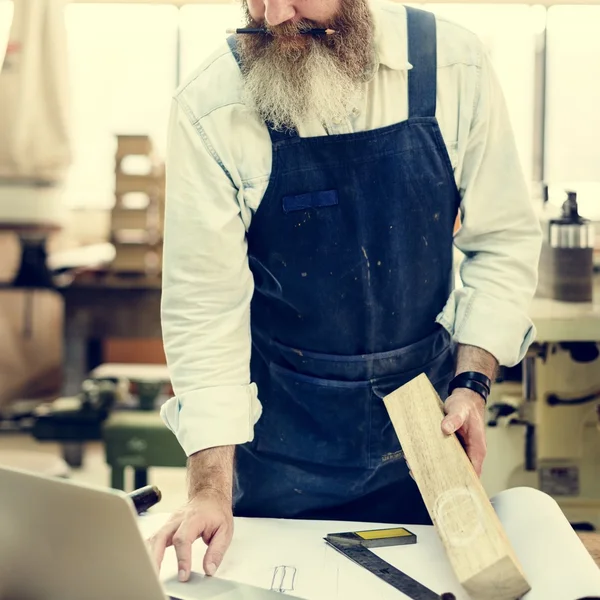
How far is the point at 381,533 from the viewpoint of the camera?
4.00 feet

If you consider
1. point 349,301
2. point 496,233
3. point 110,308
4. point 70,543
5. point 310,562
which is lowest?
point 310,562

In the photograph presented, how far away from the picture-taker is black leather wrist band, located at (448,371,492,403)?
4.50 feet

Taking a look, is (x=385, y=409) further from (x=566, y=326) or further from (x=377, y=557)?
(x=566, y=326)

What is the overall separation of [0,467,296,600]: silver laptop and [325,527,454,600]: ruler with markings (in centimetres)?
39

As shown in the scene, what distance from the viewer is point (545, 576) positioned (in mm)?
1023

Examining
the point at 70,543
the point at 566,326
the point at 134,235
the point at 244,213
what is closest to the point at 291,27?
the point at 244,213

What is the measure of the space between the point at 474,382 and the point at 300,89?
53 centimetres

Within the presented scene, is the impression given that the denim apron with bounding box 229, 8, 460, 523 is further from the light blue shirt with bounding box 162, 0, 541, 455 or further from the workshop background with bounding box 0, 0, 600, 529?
the workshop background with bounding box 0, 0, 600, 529

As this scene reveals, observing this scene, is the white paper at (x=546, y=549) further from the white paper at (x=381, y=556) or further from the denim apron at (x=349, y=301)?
the denim apron at (x=349, y=301)

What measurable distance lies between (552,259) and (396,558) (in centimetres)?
164

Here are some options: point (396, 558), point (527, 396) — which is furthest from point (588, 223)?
point (396, 558)

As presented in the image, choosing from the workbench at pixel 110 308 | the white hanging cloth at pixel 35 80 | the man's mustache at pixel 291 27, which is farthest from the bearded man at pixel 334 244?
the white hanging cloth at pixel 35 80

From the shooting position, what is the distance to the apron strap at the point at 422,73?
4.58ft

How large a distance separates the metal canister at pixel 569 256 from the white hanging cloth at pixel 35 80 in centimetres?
272
